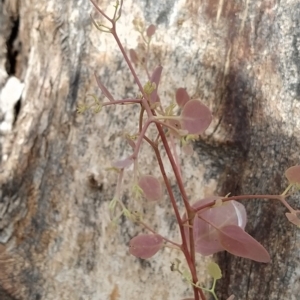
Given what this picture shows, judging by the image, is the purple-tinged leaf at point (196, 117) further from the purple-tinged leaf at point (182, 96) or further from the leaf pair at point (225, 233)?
the purple-tinged leaf at point (182, 96)

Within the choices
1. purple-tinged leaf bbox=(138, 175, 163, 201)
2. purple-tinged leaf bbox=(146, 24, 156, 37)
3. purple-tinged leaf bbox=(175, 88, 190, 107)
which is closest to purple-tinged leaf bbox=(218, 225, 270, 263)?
purple-tinged leaf bbox=(138, 175, 163, 201)

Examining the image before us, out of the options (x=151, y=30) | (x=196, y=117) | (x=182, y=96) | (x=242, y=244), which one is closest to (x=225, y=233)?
(x=242, y=244)

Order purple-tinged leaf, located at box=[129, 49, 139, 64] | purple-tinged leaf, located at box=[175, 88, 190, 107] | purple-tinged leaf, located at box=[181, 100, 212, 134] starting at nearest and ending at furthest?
purple-tinged leaf, located at box=[181, 100, 212, 134], purple-tinged leaf, located at box=[175, 88, 190, 107], purple-tinged leaf, located at box=[129, 49, 139, 64]

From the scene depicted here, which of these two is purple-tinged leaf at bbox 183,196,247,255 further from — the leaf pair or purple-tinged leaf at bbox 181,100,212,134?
purple-tinged leaf at bbox 181,100,212,134

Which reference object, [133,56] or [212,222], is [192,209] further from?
[133,56]

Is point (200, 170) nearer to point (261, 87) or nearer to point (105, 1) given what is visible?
point (261, 87)
